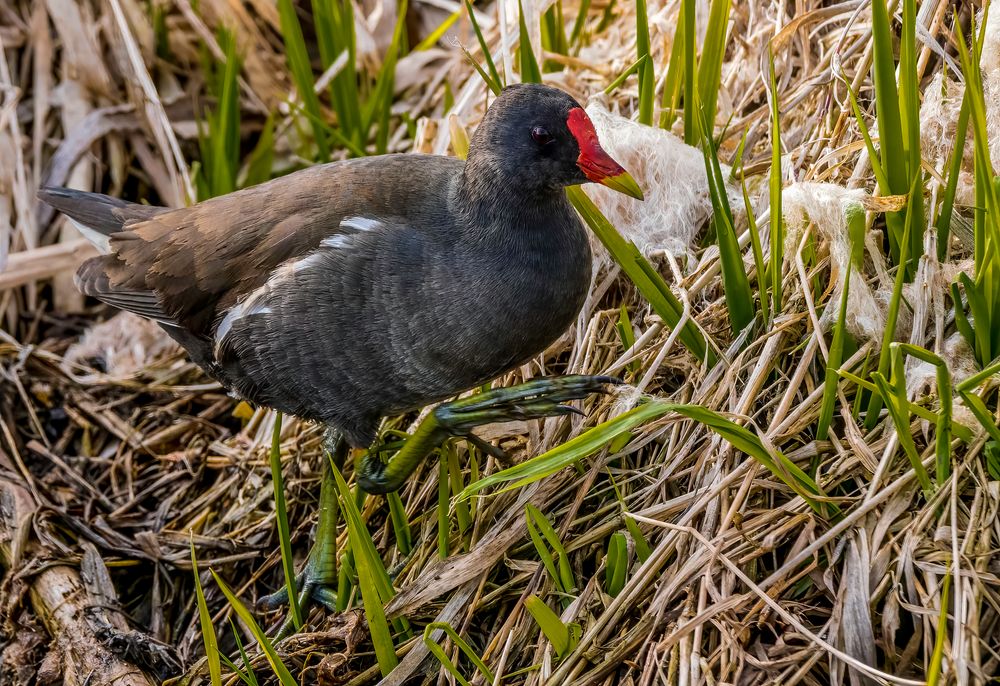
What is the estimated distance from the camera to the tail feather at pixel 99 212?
3.11 meters

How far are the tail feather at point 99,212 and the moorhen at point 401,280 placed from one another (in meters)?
0.34

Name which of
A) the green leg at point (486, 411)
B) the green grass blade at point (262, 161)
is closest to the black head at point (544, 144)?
the green leg at point (486, 411)

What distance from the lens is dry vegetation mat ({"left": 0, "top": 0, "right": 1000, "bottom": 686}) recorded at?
1.92 metres

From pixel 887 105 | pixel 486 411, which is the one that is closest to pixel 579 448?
pixel 486 411

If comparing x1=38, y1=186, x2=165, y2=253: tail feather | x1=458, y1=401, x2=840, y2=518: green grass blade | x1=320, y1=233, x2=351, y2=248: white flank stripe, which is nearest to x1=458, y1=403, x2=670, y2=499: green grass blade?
x1=458, y1=401, x2=840, y2=518: green grass blade

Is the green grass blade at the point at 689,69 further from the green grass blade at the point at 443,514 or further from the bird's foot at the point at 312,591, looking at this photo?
the bird's foot at the point at 312,591

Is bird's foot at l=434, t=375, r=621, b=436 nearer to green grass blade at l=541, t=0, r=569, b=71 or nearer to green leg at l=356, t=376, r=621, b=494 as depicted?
green leg at l=356, t=376, r=621, b=494

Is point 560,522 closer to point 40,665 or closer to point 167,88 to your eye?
point 40,665

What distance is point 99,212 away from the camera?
315 centimetres

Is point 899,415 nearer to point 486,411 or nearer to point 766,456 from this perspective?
point 766,456

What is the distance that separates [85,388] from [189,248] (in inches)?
40.0

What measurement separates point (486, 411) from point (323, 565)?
0.70 m

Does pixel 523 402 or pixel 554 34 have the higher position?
pixel 554 34

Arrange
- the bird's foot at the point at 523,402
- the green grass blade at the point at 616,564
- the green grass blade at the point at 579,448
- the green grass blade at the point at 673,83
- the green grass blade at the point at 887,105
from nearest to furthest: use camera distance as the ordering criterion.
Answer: the green grass blade at the point at 579,448 → the green grass blade at the point at 887,105 → the green grass blade at the point at 616,564 → the bird's foot at the point at 523,402 → the green grass blade at the point at 673,83
